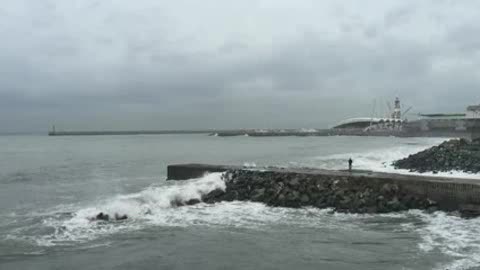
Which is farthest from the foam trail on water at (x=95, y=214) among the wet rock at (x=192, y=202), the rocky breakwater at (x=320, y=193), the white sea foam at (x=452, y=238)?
the white sea foam at (x=452, y=238)

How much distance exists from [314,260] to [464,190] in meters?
7.74

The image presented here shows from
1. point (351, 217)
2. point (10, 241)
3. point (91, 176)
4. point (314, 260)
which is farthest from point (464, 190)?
point (91, 176)

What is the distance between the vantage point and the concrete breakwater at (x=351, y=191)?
16.5 meters

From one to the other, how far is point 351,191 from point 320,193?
1.10 m

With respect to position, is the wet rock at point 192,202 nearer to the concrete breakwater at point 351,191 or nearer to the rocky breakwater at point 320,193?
the concrete breakwater at point 351,191

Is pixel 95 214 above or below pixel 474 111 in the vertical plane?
below

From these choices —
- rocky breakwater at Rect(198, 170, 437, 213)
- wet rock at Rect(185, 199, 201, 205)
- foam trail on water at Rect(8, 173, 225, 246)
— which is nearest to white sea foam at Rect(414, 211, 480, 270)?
rocky breakwater at Rect(198, 170, 437, 213)

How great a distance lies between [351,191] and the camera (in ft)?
60.1

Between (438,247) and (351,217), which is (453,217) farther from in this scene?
(438,247)

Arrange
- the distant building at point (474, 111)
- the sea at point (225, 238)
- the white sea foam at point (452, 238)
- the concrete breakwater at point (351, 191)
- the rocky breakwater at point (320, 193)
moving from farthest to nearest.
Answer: the distant building at point (474, 111) → the rocky breakwater at point (320, 193) → the concrete breakwater at point (351, 191) → the sea at point (225, 238) → the white sea foam at point (452, 238)

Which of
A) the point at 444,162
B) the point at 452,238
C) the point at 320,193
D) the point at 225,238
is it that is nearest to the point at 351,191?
the point at 320,193

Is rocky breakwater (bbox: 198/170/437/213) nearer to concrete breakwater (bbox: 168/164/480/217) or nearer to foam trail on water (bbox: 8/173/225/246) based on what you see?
concrete breakwater (bbox: 168/164/480/217)

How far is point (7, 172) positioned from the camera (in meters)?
37.9

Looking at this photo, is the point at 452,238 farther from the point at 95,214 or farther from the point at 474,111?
the point at 474,111
